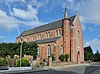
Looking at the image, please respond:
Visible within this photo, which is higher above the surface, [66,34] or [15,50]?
[66,34]

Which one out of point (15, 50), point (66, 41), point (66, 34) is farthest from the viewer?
point (66, 34)

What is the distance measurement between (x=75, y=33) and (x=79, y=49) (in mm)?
5305

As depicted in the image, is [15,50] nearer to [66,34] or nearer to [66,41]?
[66,41]

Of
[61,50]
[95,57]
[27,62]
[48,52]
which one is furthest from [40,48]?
[95,57]

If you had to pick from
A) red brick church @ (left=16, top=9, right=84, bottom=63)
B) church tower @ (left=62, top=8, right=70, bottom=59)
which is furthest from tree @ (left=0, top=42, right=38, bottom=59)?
church tower @ (left=62, top=8, right=70, bottom=59)

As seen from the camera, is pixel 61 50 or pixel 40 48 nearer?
pixel 61 50

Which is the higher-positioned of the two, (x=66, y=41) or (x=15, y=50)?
(x=66, y=41)

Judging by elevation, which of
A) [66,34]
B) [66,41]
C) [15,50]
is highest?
[66,34]

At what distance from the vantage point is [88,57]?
71.1 m

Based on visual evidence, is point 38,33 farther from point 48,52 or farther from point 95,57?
point 95,57

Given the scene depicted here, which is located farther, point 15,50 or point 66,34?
point 66,34

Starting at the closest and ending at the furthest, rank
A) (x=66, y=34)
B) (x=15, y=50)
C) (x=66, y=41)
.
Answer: (x=15, y=50) → (x=66, y=41) → (x=66, y=34)

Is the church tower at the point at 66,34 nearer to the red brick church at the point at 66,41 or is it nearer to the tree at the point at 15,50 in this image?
the red brick church at the point at 66,41

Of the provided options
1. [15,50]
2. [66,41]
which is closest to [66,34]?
[66,41]
